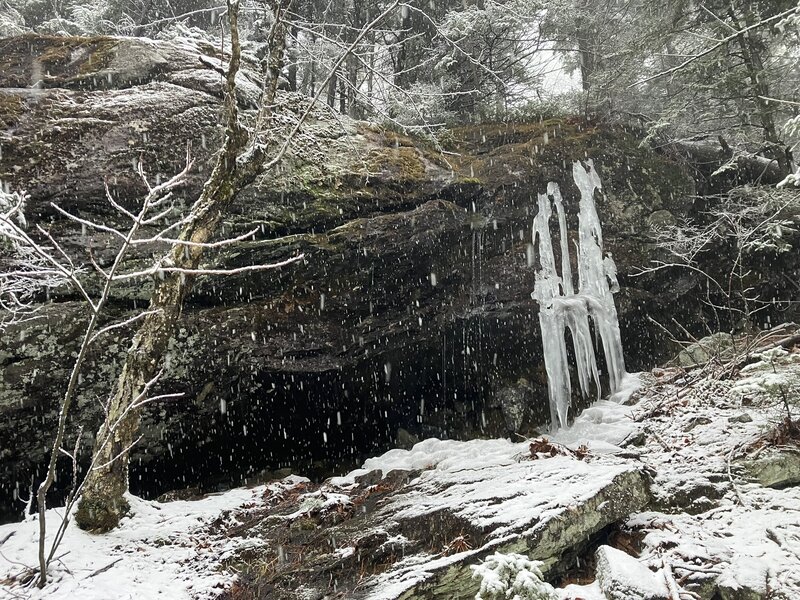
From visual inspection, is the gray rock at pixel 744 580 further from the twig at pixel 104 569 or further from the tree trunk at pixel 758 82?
the tree trunk at pixel 758 82

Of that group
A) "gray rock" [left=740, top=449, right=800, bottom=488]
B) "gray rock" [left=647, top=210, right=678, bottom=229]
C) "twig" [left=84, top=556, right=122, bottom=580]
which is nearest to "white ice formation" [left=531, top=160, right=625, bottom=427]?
"gray rock" [left=647, top=210, right=678, bottom=229]

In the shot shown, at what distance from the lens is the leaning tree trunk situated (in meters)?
4.09

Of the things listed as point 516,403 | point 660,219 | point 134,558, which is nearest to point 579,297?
point 516,403

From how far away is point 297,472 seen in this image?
850 centimetres

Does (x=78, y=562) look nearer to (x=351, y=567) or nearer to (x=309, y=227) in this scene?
(x=351, y=567)

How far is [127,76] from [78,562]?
243 inches

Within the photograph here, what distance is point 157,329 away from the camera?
177 inches

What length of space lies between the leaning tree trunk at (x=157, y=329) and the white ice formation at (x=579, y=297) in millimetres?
5171

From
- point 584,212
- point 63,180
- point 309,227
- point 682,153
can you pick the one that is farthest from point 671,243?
point 63,180

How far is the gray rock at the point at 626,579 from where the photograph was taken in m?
3.06

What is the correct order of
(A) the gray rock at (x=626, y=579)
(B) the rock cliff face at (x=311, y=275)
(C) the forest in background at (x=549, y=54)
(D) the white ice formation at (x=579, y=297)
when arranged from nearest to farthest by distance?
(A) the gray rock at (x=626, y=579) < (B) the rock cliff face at (x=311, y=275) < (D) the white ice formation at (x=579, y=297) < (C) the forest in background at (x=549, y=54)

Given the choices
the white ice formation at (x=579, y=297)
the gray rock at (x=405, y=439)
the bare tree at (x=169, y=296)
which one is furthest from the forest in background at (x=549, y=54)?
the gray rock at (x=405, y=439)

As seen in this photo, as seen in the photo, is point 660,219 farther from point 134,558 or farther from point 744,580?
point 134,558

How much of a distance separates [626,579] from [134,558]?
351 centimetres
